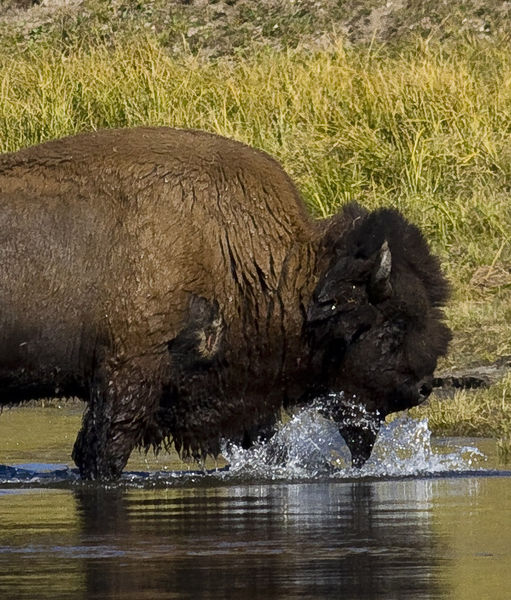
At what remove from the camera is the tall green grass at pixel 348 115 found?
15.1m

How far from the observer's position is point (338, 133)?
16.2 metres

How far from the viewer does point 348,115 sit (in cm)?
1655

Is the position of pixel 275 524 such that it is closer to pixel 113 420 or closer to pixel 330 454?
pixel 113 420

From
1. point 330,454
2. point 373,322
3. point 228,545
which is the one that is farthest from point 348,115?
point 228,545

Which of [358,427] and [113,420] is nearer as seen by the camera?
[113,420]

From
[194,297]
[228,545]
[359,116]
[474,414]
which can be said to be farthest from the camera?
[359,116]

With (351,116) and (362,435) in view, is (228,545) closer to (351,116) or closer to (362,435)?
(362,435)

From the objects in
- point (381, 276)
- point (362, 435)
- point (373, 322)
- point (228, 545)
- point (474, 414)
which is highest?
point (381, 276)

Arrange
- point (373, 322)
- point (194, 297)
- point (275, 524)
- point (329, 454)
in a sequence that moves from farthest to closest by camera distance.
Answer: point (329, 454), point (373, 322), point (194, 297), point (275, 524)

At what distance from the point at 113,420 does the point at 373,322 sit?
142 centimetres

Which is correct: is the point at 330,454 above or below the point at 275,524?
above

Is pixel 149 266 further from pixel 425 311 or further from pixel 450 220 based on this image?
pixel 450 220

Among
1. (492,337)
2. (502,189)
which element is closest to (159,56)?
(502,189)

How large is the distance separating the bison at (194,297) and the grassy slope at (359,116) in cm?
302
